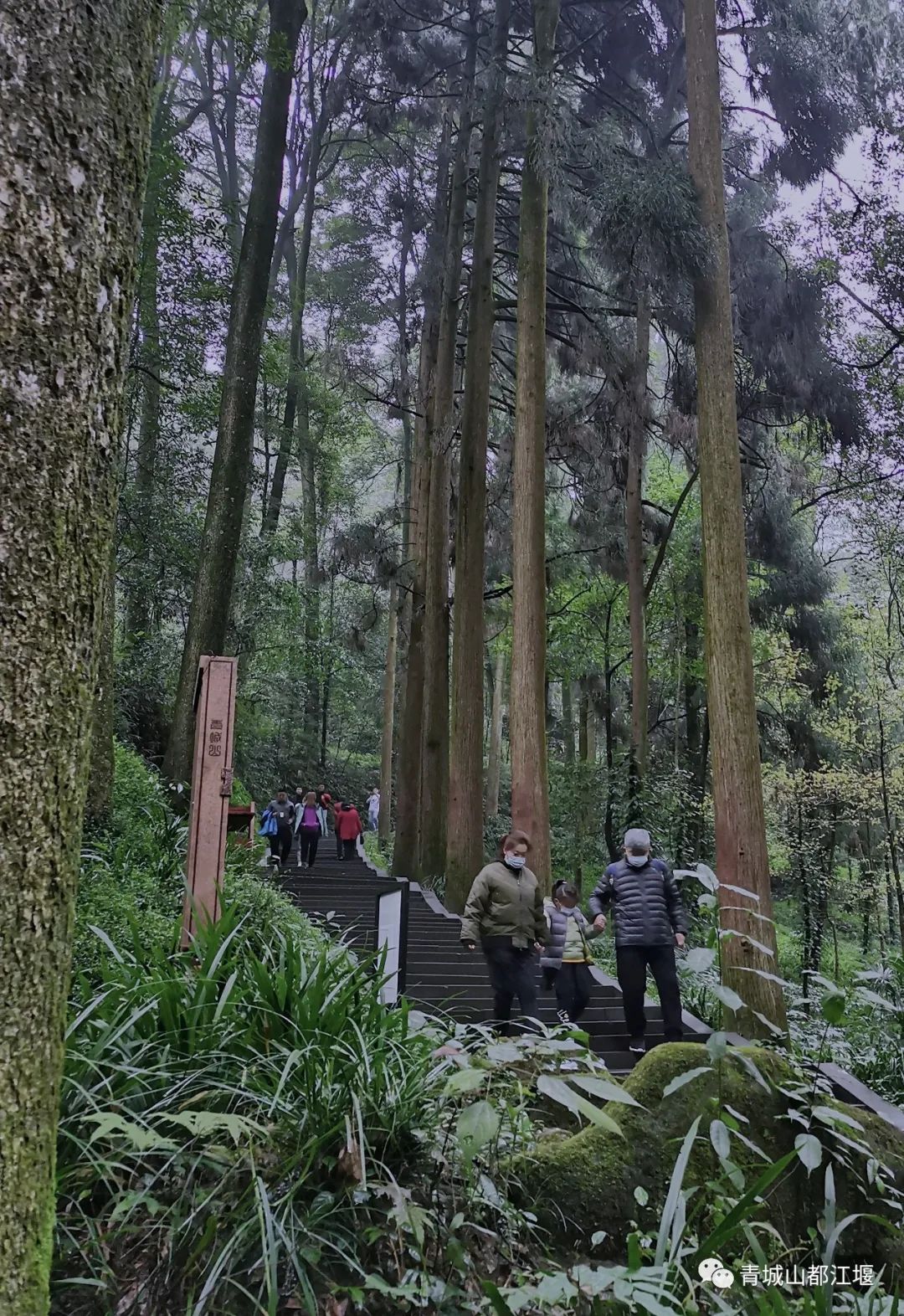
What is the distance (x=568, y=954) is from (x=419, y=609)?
36.0ft

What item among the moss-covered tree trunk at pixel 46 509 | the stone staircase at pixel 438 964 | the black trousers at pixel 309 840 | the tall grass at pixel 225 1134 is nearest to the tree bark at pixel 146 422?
the black trousers at pixel 309 840

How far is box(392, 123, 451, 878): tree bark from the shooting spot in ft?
55.4

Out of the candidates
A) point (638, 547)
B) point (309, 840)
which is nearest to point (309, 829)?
point (309, 840)

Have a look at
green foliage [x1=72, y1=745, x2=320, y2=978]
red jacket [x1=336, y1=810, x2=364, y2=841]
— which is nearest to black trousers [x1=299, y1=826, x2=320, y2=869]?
red jacket [x1=336, y1=810, x2=364, y2=841]

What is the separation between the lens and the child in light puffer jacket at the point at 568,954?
7.35 meters

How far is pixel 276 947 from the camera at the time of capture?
4648 millimetres

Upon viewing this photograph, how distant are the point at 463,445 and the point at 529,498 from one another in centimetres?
275

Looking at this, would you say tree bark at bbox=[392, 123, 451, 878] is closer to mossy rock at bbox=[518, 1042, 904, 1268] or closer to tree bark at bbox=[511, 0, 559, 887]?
tree bark at bbox=[511, 0, 559, 887]

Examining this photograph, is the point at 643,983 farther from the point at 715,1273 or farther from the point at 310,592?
the point at 310,592

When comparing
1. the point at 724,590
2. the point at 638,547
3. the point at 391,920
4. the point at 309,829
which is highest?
the point at 638,547

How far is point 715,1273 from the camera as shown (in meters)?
2.44

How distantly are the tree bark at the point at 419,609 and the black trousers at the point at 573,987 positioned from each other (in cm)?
918

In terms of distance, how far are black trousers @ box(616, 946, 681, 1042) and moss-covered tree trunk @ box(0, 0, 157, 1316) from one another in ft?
17.9

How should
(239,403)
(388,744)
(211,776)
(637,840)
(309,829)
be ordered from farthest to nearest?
(388,744)
(309,829)
(239,403)
(637,840)
(211,776)
